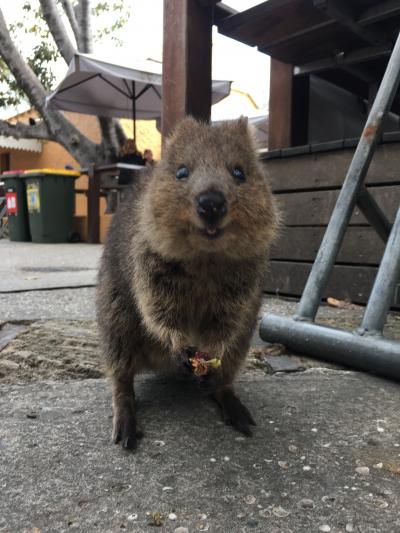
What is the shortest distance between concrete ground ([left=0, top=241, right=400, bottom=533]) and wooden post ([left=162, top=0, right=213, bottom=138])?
5.97ft

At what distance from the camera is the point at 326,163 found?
11.7ft

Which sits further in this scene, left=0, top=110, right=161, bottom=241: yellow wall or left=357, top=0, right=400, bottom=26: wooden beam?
left=0, top=110, right=161, bottom=241: yellow wall

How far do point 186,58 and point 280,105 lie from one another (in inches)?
44.7

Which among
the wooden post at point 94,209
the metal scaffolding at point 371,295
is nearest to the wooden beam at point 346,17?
the metal scaffolding at point 371,295

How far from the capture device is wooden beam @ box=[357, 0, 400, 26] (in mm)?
2965

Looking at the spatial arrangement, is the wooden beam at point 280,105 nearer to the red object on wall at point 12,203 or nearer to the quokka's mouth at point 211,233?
the quokka's mouth at point 211,233

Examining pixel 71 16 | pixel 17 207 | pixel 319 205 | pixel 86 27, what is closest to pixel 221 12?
pixel 319 205

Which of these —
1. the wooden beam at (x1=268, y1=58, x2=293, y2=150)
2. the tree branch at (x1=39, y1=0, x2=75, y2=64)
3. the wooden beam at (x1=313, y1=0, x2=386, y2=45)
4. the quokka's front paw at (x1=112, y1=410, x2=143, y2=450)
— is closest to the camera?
the quokka's front paw at (x1=112, y1=410, x2=143, y2=450)

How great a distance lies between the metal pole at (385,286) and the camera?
2.03m

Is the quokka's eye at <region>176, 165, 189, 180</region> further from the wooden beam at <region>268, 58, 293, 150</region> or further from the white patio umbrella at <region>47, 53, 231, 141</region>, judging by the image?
the white patio umbrella at <region>47, 53, 231, 141</region>

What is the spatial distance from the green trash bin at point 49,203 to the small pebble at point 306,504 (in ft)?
27.8

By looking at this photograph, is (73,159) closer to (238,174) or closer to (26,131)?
(26,131)

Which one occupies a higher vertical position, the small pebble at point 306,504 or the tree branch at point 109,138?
the tree branch at point 109,138

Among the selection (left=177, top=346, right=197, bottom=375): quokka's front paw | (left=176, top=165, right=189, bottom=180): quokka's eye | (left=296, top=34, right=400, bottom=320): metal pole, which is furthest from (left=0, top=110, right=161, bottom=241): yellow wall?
(left=177, top=346, right=197, bottom=375): quokka's front paw
